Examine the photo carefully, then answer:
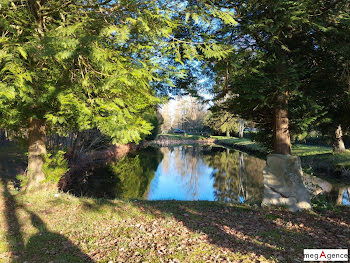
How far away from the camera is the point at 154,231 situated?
492 cm

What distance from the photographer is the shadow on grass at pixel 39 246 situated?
3904 millimetres

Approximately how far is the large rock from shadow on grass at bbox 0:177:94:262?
5.16 metres

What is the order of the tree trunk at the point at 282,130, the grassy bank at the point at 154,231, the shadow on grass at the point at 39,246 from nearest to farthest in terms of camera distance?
the shadow on grass at the point at 39,246, the grassy bank at the point at 154,231, the tree trunk at the point at 282,130

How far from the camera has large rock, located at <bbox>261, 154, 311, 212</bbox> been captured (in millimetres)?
6541

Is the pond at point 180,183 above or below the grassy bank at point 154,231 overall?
below

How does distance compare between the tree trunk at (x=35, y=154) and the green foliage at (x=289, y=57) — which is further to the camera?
the tree trunk at (x=35, y=154)

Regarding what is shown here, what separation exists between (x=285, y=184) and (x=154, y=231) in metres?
3.99

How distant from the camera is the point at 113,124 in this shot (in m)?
4.12

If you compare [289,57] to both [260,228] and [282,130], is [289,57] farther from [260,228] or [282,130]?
[260,228]

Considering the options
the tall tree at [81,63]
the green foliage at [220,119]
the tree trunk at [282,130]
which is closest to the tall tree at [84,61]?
the tall tree at [81,63]

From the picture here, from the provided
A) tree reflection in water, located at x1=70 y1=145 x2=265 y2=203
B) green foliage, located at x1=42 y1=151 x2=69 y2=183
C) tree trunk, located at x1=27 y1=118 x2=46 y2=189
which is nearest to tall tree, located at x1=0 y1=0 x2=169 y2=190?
tree trunk, located at x1=27 y1=118 x2=46 y2=189

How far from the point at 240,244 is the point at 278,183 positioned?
3093 mm

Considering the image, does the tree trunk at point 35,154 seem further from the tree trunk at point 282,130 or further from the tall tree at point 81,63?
the tree trunk at point 282,130

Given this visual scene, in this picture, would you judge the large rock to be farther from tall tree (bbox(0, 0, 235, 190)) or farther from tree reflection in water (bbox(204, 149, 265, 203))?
tall tree (bbox(0, 0, 235, 190))
